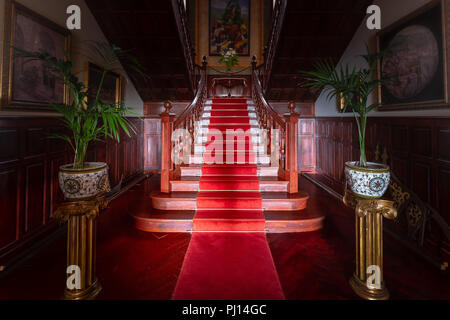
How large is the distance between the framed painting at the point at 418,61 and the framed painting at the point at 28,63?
3.46 metres

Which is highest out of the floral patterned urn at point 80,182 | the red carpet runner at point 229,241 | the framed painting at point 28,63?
the framed painting at point 28,63

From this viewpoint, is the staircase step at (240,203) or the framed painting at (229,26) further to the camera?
the framed painting at (229,26)

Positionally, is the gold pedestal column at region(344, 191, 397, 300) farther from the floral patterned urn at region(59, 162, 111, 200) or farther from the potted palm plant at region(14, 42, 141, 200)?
the floral patterned urn at region(59, 162, 111, 200)

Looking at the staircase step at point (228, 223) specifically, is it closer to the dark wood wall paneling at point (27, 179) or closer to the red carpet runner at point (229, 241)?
the red carpet runner at point (229, 241)

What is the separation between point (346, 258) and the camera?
2.16 meters

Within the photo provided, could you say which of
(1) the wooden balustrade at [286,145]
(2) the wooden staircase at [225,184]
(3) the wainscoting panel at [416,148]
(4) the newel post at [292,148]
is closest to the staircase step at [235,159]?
(2) the wooden staircase at [225,184]

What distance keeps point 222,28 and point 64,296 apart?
26.5 feet

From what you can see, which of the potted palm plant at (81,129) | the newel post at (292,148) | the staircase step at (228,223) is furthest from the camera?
the newel post at (292,148)

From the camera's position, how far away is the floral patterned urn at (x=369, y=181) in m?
1.65

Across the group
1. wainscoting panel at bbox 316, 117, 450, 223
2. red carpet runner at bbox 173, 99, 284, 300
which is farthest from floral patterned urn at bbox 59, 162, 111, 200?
wainscoting panel at bbox 316, 117, 450, 223

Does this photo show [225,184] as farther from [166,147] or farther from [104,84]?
[104,84]

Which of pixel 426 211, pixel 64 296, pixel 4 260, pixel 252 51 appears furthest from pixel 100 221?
pixel 252 51

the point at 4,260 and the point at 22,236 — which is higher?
the point at 22,236

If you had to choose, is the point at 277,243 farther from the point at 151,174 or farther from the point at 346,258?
the point at 151,174
